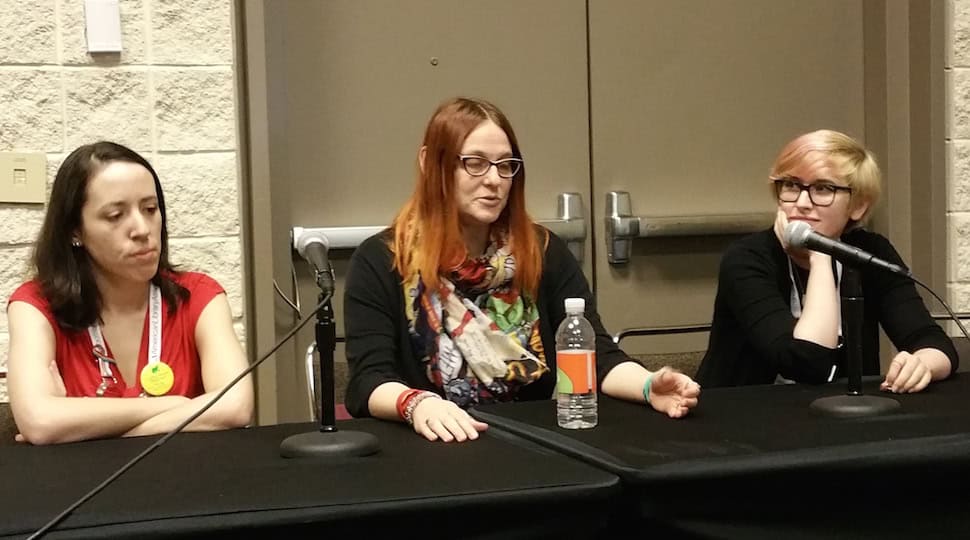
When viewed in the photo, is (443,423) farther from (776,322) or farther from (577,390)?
(776,322)

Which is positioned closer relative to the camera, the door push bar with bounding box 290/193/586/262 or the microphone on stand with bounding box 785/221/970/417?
the microphone on stand with bounding box 785/221/970/417

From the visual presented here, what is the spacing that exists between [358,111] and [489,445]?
Answer: 1.60 m

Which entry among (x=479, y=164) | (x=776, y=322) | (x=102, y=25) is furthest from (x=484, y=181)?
(x=102, y=25)

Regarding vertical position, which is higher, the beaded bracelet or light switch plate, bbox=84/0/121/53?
light switch plate, bbox=84/0/121/53

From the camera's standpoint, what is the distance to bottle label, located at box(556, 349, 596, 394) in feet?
5.19

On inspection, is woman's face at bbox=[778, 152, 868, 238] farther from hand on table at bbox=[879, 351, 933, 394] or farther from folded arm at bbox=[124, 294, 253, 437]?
folded arm at bbox=[124, 294, 253, 437]

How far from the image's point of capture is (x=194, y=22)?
2406 millimetres

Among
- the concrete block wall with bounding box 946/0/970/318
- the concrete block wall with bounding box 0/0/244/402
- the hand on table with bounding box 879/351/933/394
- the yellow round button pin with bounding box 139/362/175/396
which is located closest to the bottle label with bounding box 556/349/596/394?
the hand on table with bounding box 879/351/933/394

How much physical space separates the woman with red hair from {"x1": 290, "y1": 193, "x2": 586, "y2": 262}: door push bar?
32.3 inches

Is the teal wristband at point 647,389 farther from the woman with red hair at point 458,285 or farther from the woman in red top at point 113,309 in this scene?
the woman in red top at point 113,309

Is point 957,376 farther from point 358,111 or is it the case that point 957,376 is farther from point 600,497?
point 358,111

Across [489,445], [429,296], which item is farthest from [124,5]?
[489,445]

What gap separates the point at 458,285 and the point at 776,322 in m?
0.61

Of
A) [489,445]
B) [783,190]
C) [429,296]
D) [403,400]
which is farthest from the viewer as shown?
[783,190]
